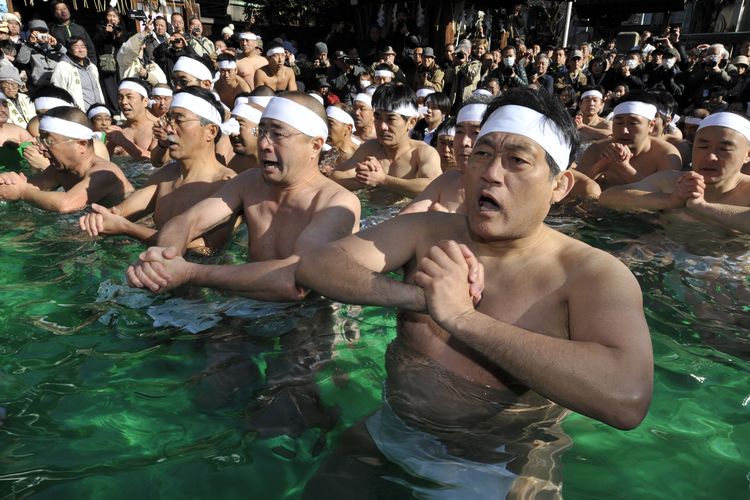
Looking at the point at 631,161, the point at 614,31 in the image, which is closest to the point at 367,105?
the point at 631,161

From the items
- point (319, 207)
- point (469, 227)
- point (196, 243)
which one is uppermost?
point (469, 227)

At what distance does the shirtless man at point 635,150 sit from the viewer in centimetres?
635

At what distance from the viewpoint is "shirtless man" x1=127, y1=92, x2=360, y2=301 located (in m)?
3.28

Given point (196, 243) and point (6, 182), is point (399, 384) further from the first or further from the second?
point (6, 182)

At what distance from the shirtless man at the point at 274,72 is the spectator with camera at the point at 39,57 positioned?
11.9 feet

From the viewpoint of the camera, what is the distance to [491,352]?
2.02 metres

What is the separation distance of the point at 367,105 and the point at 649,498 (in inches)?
275

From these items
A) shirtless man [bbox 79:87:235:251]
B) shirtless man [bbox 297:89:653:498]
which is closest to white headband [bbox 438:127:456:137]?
shirtless man [bbox 79:87:235:251]

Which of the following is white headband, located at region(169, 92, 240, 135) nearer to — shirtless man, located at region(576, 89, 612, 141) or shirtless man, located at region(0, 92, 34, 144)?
shirtless man, located at region(0, 92, 34, 144)

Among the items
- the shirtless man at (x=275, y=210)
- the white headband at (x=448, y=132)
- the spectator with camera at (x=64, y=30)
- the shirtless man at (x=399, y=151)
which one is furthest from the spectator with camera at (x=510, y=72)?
the shirtless man at (x=275, y=210)

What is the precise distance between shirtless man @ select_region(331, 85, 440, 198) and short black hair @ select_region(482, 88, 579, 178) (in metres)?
3.45

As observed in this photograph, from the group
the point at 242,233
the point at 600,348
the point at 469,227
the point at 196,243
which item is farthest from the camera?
the point at 242,233

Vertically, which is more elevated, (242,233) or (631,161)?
(631,161)

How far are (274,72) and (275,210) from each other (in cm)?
832
